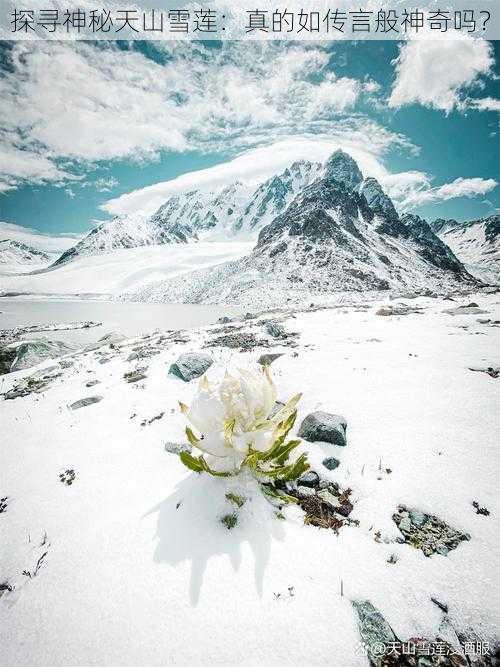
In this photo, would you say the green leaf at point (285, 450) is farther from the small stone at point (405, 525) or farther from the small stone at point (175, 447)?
the small stone at point (175, 447)

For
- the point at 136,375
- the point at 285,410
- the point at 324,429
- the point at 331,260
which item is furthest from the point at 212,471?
the point at 331,260

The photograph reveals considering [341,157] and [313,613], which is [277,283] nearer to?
[313,613]

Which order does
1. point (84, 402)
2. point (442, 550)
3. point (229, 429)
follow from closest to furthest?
point (229, 429)
point (442, 550)
point (84, 402)

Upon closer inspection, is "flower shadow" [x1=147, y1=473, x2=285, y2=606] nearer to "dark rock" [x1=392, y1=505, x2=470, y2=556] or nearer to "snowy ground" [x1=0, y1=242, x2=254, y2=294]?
"dark rock" [x1=392, y1=505, x2=470, y2=556]

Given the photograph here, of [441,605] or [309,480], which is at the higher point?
[309,480]

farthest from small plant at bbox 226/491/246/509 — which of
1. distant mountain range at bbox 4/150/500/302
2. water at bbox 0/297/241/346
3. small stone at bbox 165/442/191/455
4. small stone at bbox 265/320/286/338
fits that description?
distant mountain range at bbox 4/150/500/302

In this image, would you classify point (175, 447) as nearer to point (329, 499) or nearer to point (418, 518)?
point (329, 499)

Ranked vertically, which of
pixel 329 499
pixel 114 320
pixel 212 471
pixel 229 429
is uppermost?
pixel 229 429
